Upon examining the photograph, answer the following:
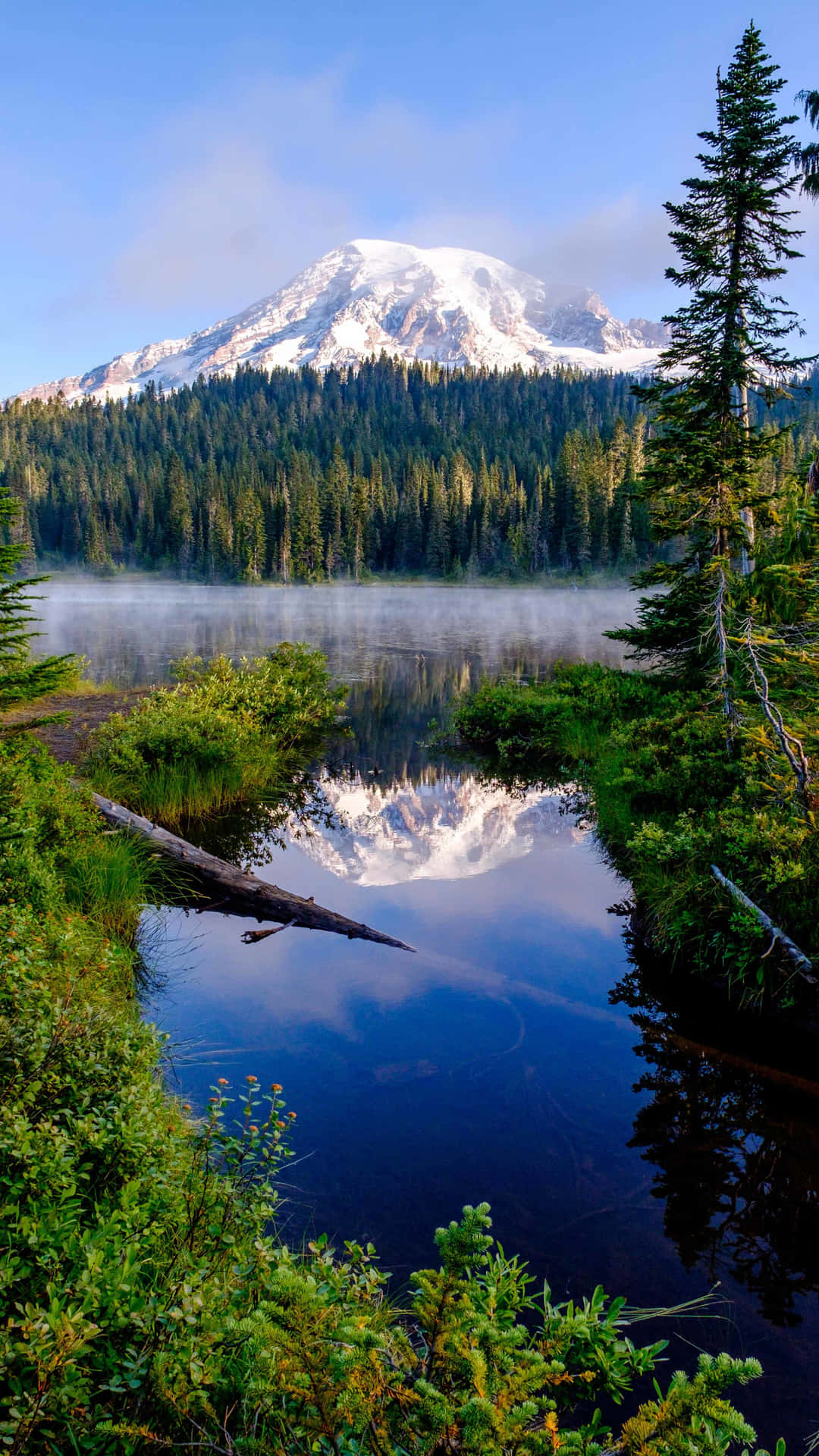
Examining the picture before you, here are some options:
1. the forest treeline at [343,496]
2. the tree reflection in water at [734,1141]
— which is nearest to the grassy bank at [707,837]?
the tree reflection in water at [734,1141]

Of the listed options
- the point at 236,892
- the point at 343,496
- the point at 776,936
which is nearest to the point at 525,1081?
the point at 776,936

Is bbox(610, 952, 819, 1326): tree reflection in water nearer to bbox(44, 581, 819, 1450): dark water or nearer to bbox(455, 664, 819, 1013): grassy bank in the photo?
bbox(44, 581, 819, 1450): dark water

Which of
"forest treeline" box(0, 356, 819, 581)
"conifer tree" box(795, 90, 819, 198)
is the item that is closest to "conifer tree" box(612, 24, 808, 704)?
"conifer tree" box(795, 90, 819, 198)

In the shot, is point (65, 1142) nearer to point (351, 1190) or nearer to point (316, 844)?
point (351, 1190)

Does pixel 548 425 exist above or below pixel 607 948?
above

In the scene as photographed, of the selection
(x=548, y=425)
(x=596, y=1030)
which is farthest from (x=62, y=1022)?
(x=548, y=425)

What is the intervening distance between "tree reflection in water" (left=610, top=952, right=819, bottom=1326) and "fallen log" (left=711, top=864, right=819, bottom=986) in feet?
2.32

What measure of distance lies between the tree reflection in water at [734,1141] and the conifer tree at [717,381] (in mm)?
5568

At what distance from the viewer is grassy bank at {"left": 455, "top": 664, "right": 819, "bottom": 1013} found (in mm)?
7340

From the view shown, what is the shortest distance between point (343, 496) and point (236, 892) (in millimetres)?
114587

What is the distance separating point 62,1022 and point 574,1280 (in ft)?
11.5

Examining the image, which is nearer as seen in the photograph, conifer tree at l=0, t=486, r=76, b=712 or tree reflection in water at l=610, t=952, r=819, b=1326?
tree reflection in water at l=610, t=952, r=819, b=1326

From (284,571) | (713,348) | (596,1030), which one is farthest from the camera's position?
(284,571)

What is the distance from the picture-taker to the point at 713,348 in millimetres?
14422
